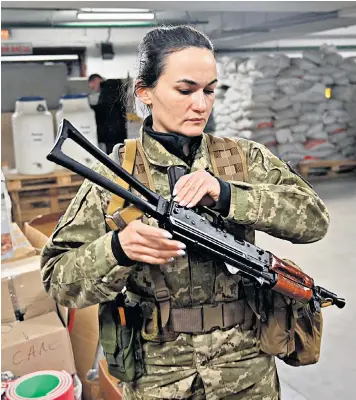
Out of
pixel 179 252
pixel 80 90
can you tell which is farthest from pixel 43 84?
pixel 179 252

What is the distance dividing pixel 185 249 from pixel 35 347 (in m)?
1.33

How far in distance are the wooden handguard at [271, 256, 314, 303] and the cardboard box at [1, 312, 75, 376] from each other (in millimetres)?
1329

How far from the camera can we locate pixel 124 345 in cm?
Result: 127

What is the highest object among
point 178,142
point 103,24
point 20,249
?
point 103,24

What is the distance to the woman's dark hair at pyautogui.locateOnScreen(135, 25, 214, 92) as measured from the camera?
47.3 inches

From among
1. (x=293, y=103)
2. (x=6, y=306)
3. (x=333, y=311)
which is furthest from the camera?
(x=293, y=103)

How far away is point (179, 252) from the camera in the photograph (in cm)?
105

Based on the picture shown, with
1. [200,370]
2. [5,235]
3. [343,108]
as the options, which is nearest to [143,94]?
[200,370]

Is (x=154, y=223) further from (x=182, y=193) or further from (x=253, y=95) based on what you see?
(x=253, y=95)

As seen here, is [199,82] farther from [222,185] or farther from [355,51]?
[355,51]

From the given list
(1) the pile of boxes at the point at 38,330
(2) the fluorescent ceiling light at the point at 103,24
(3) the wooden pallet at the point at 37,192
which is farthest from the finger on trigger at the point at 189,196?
(2) the fluorescent ceiling light at the point at 103,24

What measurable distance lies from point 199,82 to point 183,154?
189 mm

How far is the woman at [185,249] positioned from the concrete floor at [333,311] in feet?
5.07

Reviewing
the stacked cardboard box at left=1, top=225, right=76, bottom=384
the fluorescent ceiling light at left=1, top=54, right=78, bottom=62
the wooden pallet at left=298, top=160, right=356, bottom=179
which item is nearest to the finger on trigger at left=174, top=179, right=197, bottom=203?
the stacked cardboard box at left=1, top=225, right=76, bottom=384
